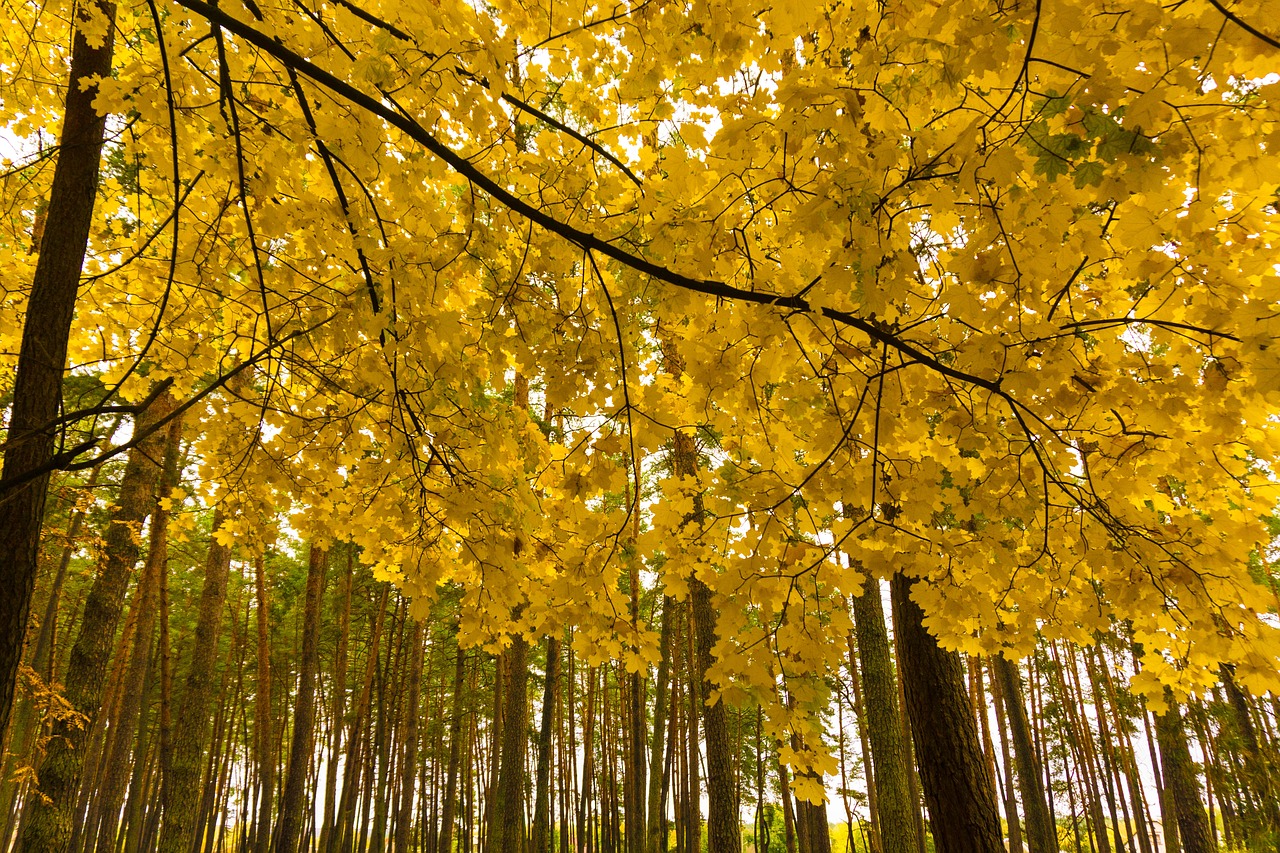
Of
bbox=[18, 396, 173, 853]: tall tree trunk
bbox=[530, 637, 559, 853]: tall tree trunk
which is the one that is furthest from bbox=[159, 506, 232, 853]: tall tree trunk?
bbox=[530, 637, 559, 853]: tall tree trunk

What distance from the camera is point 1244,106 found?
138 centimetres

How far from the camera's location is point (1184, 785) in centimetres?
986

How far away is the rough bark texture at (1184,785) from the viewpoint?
9430mm

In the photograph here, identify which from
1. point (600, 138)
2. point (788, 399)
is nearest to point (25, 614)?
point (788, 399)

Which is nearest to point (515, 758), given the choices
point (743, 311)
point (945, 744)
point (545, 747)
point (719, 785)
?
point (545, 747)

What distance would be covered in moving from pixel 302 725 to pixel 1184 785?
13.9 m

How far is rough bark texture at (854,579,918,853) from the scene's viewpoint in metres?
5.84

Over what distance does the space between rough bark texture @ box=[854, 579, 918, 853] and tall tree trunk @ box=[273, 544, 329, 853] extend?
23.1 feet

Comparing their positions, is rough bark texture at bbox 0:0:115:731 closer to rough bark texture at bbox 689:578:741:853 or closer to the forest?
the forest

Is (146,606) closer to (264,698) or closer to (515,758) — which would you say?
(264,698)

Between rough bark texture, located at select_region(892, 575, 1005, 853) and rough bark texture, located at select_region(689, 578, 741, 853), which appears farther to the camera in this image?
rough bark texture, located at select_region(689, 578, 741, 853)

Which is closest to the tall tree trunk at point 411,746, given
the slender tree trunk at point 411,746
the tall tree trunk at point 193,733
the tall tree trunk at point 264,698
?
the slender tree trunk at point 411,746

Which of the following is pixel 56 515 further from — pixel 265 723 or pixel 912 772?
pixel 912 772

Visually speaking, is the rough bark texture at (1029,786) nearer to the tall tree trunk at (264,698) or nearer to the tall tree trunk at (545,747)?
the tall tree trunk at (545,747)
